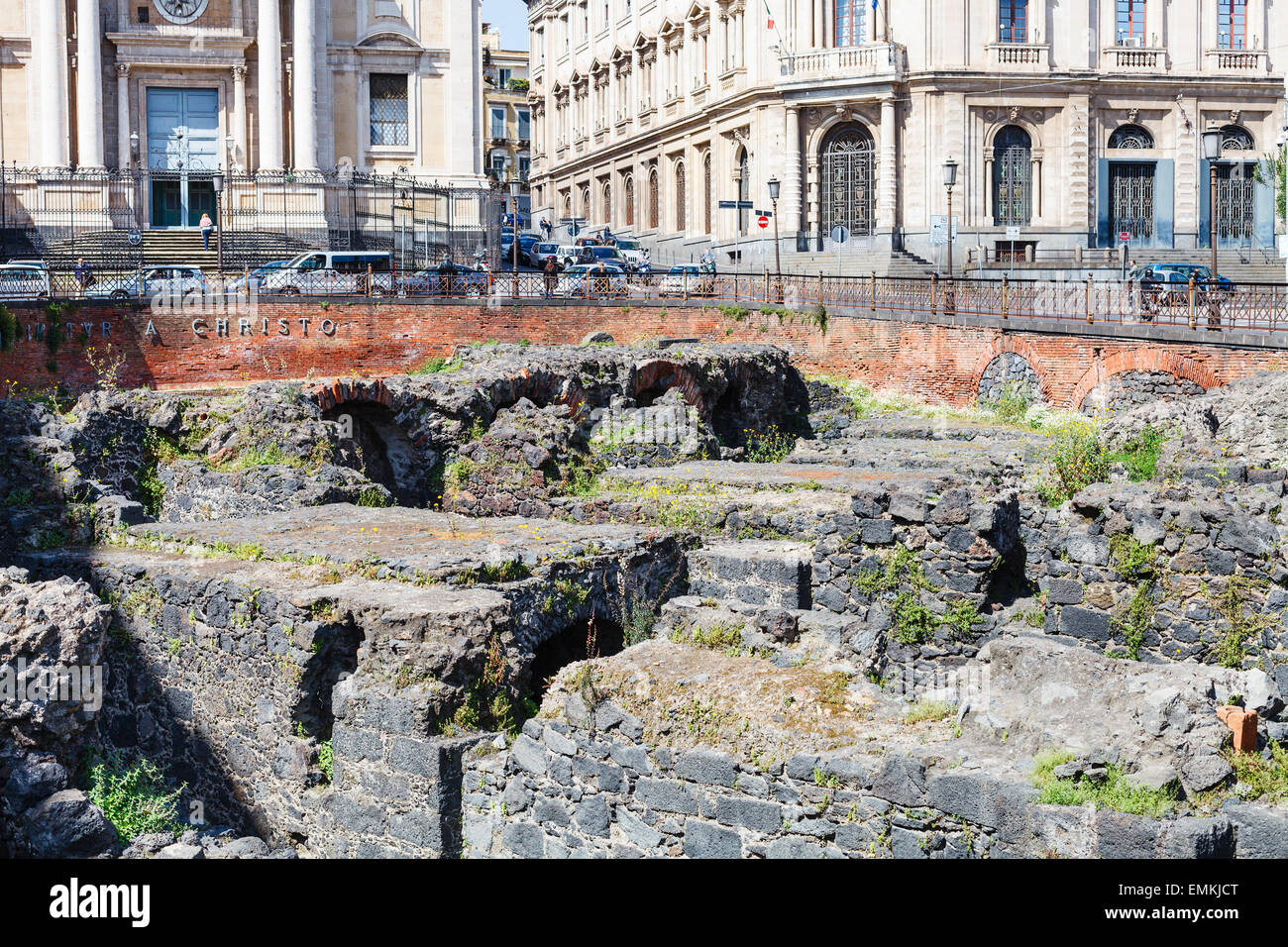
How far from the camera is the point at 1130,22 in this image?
47531 mm

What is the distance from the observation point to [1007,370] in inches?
1110

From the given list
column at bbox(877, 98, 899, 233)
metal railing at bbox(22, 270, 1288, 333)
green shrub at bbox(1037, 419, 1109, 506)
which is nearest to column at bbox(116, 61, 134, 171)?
metal railing at bbox(22, 270, 1288, 333)

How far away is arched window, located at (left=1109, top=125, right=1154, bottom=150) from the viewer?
47812 mm

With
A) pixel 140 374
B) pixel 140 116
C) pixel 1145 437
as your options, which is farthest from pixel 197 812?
pixel 140 116

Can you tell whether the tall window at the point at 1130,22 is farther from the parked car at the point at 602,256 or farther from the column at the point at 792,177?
the parked car at the point at 602,256

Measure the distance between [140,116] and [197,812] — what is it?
34192 millimetres

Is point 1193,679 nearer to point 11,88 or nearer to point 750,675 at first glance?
point 750,675

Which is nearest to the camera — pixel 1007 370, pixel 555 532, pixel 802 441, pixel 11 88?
pixel 555 532

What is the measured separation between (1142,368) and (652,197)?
34.7 meters

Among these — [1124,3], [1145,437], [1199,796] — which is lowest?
[1199,796]

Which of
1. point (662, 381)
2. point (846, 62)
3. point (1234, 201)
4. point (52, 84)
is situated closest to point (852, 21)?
point (846, 62)

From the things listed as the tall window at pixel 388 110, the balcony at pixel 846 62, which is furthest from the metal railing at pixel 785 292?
the balcony at pixel 846 62

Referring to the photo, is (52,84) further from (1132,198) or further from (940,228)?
(1132,198)

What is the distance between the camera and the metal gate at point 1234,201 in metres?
47.0
